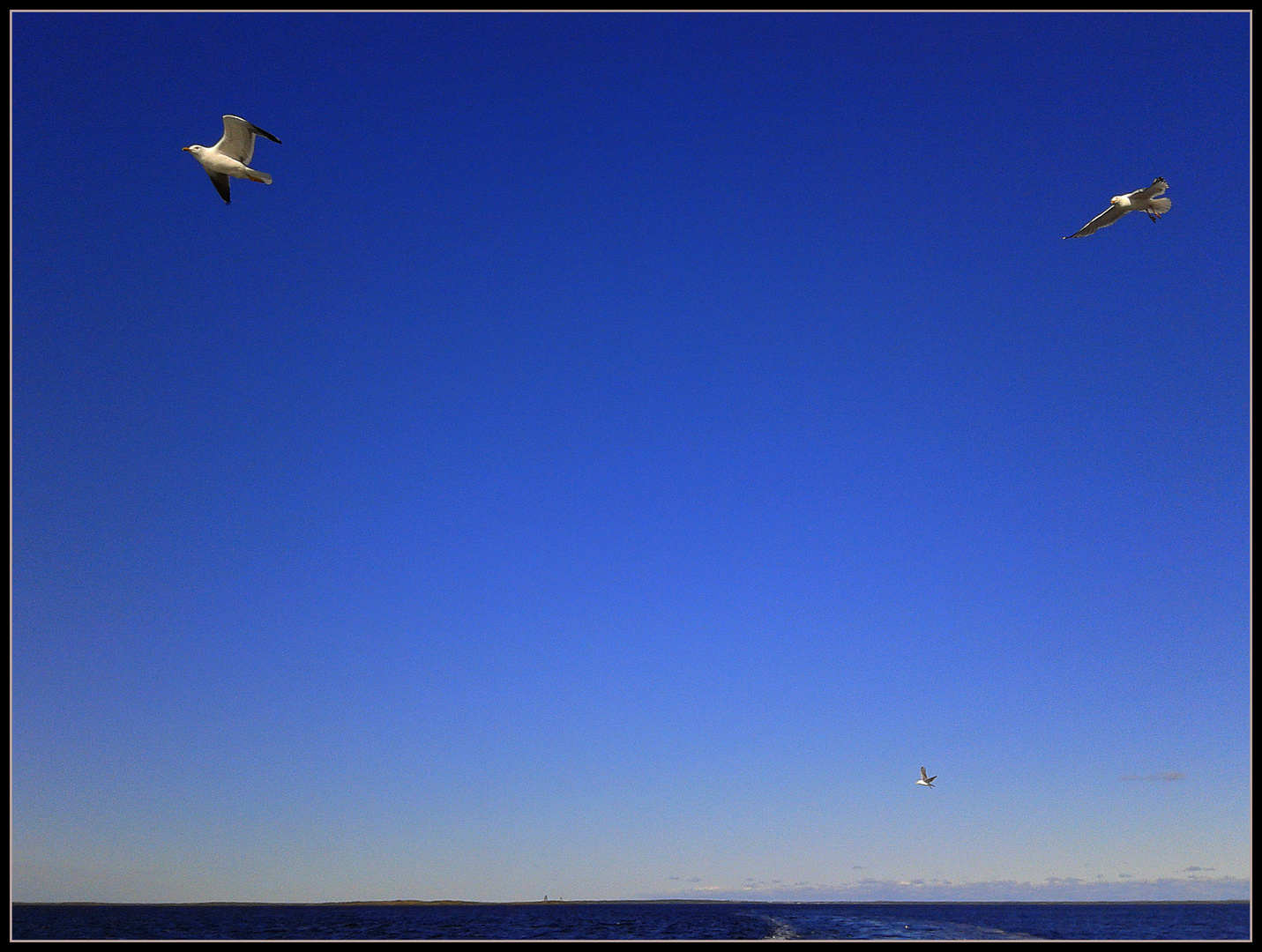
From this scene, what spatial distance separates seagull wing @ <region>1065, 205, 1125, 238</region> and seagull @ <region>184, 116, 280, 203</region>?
19.3 m

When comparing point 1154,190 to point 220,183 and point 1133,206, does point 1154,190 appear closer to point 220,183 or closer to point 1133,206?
point 1133,206

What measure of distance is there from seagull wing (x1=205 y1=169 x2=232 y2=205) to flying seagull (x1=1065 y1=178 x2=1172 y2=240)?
20.0m

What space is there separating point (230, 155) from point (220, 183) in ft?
3.10

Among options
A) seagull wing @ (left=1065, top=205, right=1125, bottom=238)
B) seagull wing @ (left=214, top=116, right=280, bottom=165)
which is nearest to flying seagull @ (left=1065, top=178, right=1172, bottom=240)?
seagull wing @ (left=1065, top=205, right=1125, bottom=238)

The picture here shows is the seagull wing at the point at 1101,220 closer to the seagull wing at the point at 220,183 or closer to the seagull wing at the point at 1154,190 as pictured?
the seagull wing at the point at 1154,190

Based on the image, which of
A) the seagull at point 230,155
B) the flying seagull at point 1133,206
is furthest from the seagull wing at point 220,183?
the flying seagull at point 1133,206

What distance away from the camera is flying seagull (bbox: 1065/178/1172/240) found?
23.7 metres

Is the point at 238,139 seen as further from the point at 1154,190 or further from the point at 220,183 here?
Result: the point at 1154,190

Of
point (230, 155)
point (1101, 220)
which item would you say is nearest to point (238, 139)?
point (230, 155)

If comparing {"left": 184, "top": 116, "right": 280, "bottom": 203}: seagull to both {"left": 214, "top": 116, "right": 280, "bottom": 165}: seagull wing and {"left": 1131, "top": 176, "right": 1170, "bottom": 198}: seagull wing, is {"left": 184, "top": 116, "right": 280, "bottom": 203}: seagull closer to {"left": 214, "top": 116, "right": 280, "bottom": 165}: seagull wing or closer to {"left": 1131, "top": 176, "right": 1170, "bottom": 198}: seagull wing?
{"left": 214, "top": 116, "right": 280, "bottom": 165}: seagull wing

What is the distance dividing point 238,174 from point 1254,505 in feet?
77.3

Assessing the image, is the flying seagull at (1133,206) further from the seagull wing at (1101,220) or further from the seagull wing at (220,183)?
the seagull wing at (220,183)

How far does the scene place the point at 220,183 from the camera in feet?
80.2

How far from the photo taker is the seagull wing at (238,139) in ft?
74.9
